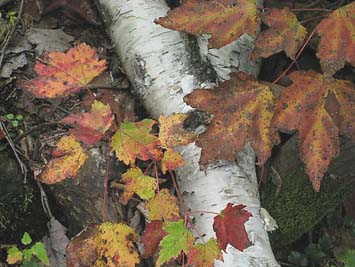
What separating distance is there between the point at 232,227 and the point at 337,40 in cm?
57

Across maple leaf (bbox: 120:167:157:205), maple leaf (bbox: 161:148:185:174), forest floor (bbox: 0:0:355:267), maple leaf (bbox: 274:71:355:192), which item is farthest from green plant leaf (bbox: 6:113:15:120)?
maple leaf (bbox: 274:71:355:192)

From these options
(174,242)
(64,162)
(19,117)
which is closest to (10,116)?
(19,117)

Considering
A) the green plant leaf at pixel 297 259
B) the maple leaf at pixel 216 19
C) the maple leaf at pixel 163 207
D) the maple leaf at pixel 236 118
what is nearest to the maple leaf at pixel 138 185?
the maple leaf at pixel 163 207

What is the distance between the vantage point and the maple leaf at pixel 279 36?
1420 millimetres

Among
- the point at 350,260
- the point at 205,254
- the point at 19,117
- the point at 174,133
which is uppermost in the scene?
the point at 19,117

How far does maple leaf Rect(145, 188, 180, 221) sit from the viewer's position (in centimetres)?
151

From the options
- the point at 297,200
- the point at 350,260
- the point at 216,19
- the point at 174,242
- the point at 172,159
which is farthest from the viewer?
the point at 297,200

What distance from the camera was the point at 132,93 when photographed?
1.95 m

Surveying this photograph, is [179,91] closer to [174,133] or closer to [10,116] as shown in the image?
[174,133]

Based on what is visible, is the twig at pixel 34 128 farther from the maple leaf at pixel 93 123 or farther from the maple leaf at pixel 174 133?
the maple leaf at pixel 174 133

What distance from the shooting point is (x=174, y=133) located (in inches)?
60.9

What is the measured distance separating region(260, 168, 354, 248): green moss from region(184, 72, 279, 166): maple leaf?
58 centimetres

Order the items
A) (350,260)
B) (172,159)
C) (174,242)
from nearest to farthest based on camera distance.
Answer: (174,242)
(172,159)
(350,260)

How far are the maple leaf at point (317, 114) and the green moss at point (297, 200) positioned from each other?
566mm
